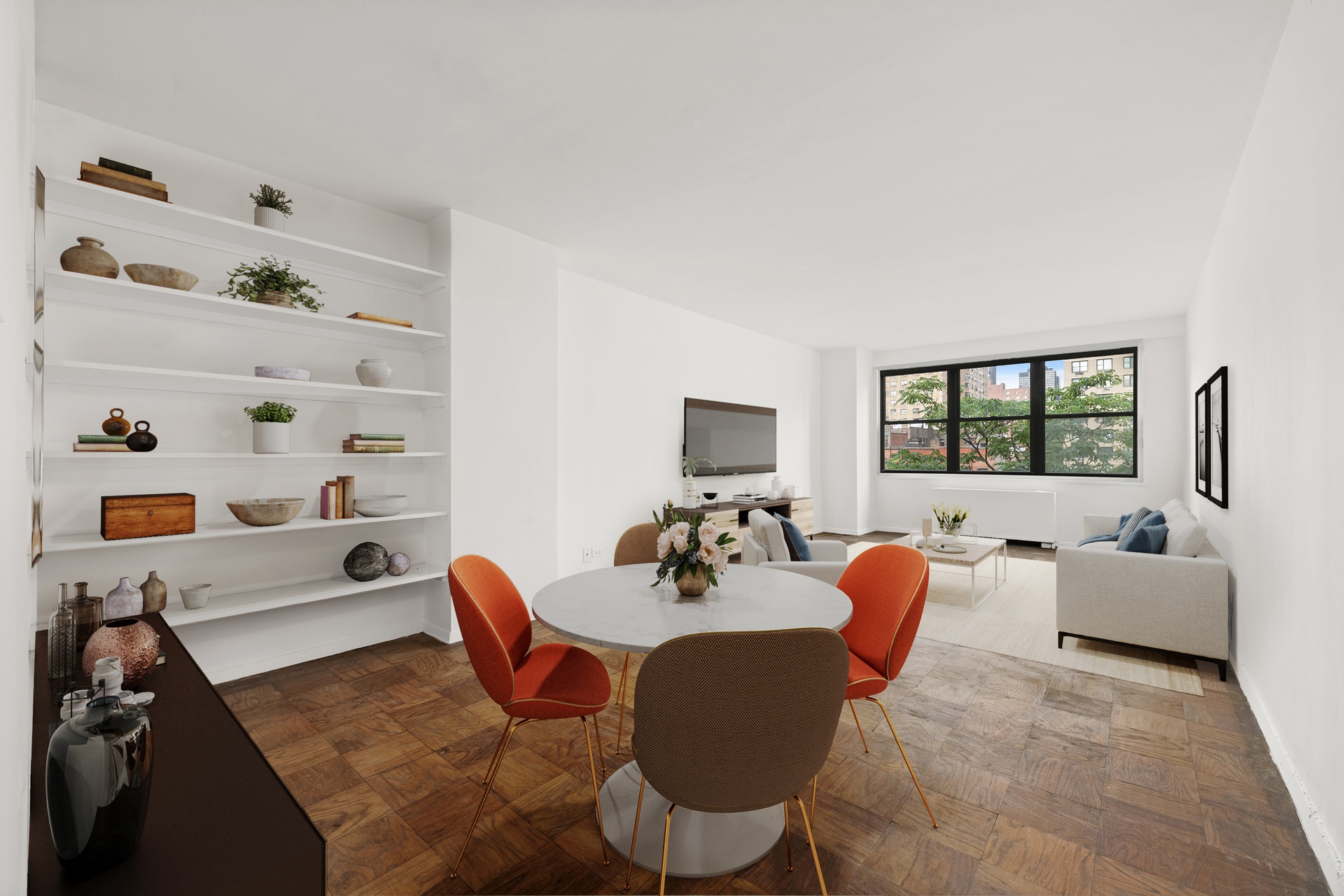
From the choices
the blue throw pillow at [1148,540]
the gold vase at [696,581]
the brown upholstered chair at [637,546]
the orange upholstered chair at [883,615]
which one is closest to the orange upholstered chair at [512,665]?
the gold vase at [696,581]

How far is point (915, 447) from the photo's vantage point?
8.11 meters

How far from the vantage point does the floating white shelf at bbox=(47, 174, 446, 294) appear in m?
2.45

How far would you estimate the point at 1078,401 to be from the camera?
6.99m

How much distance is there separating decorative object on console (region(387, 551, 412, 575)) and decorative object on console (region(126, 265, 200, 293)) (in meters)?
1.61

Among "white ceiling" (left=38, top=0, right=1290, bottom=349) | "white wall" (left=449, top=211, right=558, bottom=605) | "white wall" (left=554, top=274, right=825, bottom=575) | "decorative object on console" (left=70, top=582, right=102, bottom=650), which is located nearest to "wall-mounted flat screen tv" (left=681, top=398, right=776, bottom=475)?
"white wall" (left=554, top=274, right=825, bottom=575)

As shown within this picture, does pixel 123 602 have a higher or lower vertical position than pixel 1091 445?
lower

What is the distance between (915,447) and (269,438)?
24.2 ft

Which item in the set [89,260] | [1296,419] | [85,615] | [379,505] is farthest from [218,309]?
[1296,419]

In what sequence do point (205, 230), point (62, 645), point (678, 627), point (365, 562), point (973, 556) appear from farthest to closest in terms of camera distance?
point (973, 556)
point (365, 562)
point (205, 230)
point (62, 645)
point (678, 627)

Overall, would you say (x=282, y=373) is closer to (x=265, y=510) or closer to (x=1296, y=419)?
(x=265, y=510)

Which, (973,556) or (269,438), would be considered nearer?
(269,438)

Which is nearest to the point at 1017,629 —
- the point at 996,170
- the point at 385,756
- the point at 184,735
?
the point at 996,170

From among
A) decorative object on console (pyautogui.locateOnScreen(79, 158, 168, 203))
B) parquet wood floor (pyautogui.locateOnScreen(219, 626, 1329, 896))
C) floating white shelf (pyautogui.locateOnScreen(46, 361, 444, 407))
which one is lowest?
parquet wood floor (pyautogui.locateOnScreen(219, 626, 1329, 896))

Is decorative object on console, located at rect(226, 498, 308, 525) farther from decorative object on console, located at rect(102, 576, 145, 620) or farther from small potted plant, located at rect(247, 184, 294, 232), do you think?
small potted plant, located at rect(247, 184, 294, 232)
